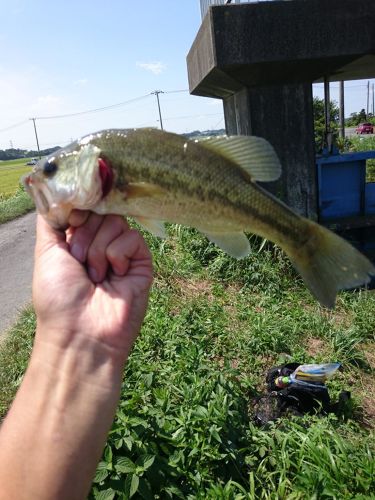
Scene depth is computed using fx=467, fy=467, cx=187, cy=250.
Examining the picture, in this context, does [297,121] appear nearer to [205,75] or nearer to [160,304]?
[205,75]

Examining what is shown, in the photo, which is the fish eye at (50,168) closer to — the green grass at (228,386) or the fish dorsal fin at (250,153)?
the fish dorsal fin at (250,153)

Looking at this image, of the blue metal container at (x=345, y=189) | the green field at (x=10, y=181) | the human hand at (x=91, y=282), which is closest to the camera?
the human hand at (x=91, y=282)

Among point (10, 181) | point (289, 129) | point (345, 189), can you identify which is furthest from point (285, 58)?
point (10, 181)

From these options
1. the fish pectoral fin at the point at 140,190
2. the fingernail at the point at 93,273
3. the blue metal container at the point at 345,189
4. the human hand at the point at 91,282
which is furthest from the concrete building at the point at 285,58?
the fingernail at the point at 93,273

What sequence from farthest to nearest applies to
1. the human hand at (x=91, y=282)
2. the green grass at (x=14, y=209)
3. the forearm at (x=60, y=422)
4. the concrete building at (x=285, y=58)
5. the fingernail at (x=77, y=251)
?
the green grass at (x=14, y=209) < the concrete building at (x=285, y=58) < the fingernail at (x=77, y=251) < the human hand at (x=91, y=282) < the forearm at (x=60, y=422)

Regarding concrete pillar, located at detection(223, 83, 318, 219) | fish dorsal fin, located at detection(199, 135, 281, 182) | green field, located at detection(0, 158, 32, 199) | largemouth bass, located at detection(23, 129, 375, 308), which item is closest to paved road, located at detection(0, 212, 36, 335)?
green field, located at detection(0, 158, 32, 199)

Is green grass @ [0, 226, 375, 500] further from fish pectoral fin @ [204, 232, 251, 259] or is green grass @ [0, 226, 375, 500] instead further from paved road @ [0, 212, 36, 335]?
fish pectoral fin @ [204, 232, 251, 259]

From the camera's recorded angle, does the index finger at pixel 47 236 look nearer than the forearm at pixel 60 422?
No
